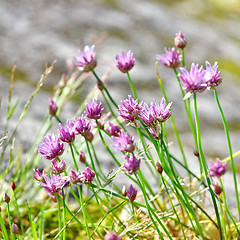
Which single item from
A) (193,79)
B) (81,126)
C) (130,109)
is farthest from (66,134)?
(193,79)

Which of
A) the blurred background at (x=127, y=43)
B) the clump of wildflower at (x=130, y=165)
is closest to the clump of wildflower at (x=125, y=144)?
the clump of wildflower at (x=130, y=165)

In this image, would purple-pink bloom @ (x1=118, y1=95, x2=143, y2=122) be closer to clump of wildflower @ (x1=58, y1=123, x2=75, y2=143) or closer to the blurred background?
clump of wildflower @ (x1=58, y1=123, x2=75, y2=143)

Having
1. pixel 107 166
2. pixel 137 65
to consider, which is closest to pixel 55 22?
pixel 137 65

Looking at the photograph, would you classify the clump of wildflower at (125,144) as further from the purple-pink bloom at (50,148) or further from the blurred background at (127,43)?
the blurred background at (127,43)

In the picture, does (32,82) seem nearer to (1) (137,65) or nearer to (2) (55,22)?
(1) (137,65)

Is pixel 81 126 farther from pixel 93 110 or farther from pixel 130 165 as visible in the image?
pixel 130 165
